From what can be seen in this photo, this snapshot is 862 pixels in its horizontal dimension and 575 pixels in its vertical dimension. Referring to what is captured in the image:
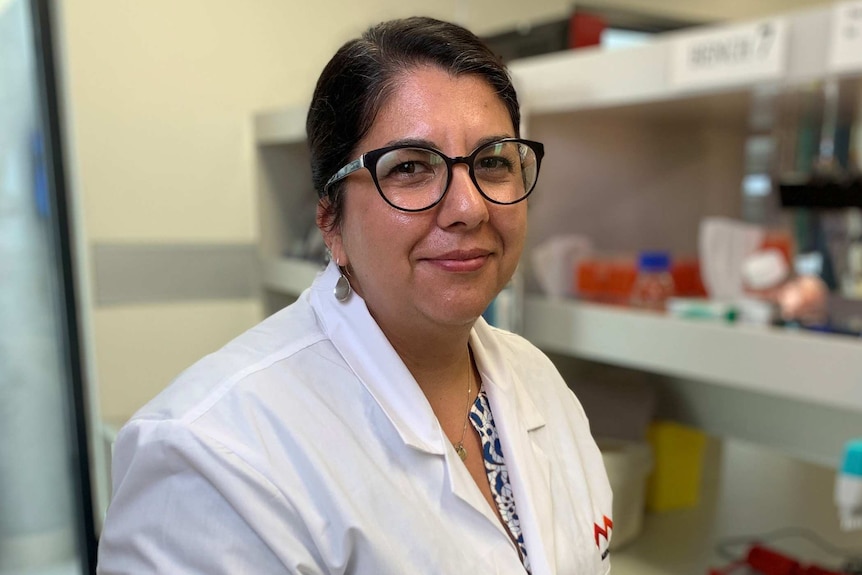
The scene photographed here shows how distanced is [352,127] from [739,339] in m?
0.72

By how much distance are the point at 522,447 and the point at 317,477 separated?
27cm

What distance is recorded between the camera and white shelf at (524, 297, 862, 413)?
0.96 meters

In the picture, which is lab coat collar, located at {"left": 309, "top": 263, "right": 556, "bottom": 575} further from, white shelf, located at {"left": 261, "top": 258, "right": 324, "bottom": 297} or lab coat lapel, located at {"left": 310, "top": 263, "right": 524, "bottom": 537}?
white shelf, located at {"left": 261, "top": 258, "right": 324, "bottom": 297}

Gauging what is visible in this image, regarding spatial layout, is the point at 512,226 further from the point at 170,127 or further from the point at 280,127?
the point at 170,127

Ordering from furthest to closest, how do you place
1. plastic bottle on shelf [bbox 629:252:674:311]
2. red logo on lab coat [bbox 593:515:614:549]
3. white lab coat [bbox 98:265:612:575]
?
plastic bottle on shelf [bbox 629:252:674:311] → red logo on lab coat [bbox 593:515:614:549] → white lab coat [bbox 98:265:612:575]

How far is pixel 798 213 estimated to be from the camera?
1885 mm

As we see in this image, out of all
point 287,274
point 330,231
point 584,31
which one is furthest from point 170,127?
point 330,231

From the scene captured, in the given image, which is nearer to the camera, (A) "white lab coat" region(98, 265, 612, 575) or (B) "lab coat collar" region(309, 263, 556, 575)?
(A) "white lab coat" region(98, 265, 612, 575)

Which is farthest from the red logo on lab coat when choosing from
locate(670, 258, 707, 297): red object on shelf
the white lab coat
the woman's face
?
locate(670, 258, 707, 297): red object on shelf

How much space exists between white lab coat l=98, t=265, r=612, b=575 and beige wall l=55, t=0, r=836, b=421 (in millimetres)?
1274

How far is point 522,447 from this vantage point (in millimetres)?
812

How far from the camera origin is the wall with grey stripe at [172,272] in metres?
1.93

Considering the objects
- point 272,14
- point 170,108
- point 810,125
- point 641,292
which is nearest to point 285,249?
point 170,108

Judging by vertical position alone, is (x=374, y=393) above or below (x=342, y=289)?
below
